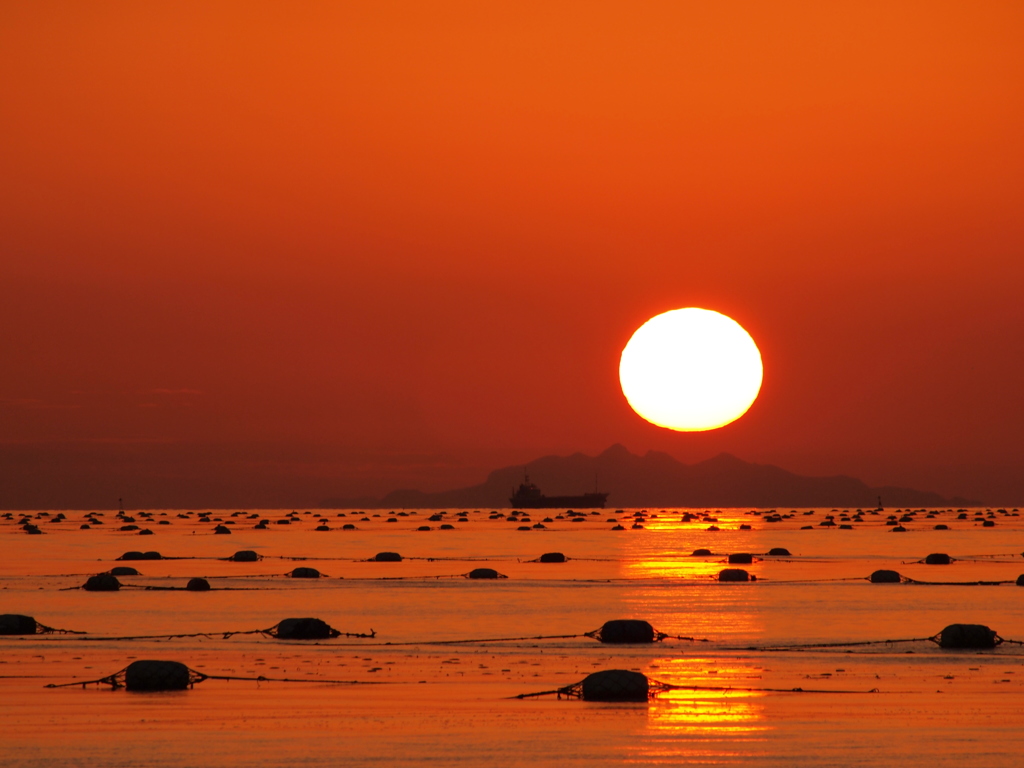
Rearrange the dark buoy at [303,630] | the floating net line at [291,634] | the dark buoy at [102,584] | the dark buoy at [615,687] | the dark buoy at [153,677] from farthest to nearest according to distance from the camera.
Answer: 1. the dark buoy at [102,584]
2. the dark buoy at [303,630]
3. the floating net line at [291,634]
4. the dark buoy at [153,677]
5. the dark buoy at [615,687]

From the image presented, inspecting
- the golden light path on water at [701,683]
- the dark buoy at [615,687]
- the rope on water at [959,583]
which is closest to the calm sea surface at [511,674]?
the golden light path on water at [701,683]

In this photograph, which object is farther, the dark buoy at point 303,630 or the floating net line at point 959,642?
the dark buoy at point 303,630

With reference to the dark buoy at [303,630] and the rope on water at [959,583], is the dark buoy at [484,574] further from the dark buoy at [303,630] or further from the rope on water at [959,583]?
the dark buoy at [303,630]

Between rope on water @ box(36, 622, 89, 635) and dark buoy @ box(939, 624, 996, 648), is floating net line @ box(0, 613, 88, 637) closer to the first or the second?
rope on water @ box(36, 622, 89, 635)

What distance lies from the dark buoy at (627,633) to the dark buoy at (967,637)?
7.67 metres

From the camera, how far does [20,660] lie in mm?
32344

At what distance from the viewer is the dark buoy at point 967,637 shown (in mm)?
35469

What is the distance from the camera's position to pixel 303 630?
38.1 meters

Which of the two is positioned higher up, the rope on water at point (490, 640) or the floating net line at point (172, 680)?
the rope on water at point (490, 640)

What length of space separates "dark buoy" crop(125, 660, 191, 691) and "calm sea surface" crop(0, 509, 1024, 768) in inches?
23.5

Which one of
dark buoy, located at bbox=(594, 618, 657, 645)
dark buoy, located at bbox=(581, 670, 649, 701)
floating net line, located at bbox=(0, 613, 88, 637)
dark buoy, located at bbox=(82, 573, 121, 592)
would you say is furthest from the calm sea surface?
floating net line, located at bbox=(0, 613, 88, 637)

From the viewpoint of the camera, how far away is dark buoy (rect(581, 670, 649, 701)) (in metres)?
26.4

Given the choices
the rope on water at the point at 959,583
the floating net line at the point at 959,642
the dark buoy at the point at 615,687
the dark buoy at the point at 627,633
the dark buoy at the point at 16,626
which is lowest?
the dark buoy at the point at 615,687

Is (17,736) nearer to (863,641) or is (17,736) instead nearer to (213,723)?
(213,723)
